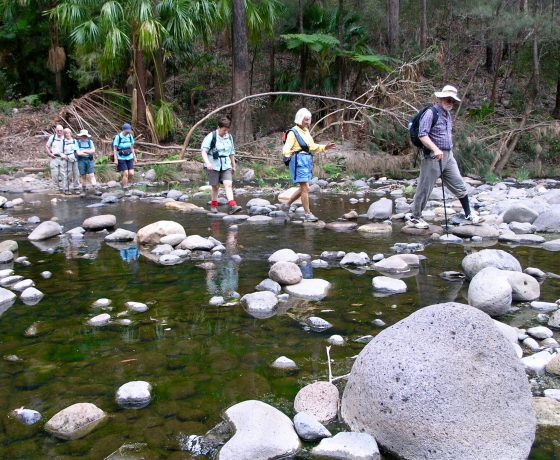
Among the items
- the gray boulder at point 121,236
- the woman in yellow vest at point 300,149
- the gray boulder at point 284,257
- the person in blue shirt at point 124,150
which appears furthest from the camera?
the person in blue shirt at point 124,150

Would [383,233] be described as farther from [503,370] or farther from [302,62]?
[302,62]

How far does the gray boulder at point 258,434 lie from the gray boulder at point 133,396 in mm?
524

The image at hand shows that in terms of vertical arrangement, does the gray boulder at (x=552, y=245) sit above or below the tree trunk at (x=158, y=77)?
below

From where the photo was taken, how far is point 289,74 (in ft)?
73.3

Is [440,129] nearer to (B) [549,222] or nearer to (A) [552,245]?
(A) [552,245]

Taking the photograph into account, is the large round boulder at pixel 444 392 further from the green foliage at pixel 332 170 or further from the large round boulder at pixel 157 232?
the green foliage at pixel 332 170

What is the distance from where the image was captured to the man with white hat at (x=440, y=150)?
7484mm

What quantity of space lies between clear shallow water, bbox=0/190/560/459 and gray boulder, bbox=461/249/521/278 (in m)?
0.29

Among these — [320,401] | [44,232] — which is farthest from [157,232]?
[320,401]

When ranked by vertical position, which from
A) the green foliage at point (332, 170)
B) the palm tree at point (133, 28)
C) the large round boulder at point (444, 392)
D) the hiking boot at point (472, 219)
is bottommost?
the green foliage at point (332, 170)

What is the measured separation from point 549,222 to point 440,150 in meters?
2.10

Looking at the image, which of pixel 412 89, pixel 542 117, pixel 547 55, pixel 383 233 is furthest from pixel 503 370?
pixel 547 55

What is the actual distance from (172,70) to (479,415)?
21.9 metres

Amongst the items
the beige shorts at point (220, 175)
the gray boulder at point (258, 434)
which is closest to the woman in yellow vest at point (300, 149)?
the beige shorts at point (220, 175)
